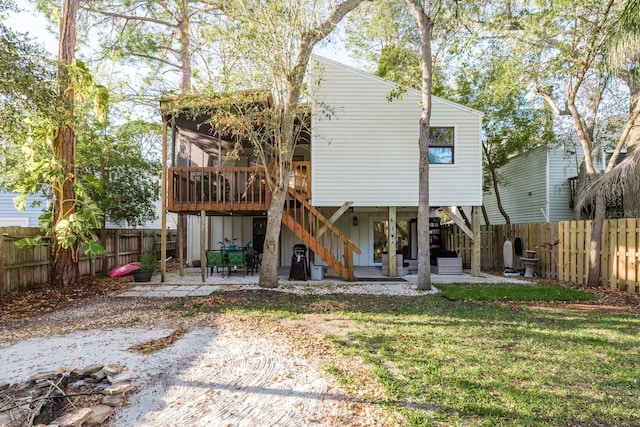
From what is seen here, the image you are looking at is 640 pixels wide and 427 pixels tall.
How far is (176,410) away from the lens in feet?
9.19

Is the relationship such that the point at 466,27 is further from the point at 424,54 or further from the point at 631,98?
the point at 631,98

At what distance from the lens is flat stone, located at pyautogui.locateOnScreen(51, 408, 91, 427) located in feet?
8.13

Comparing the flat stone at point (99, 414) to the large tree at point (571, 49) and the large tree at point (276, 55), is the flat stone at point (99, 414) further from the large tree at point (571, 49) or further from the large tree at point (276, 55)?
the large tree at point (571, 49)

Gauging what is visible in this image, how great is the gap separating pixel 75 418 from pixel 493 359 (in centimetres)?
384

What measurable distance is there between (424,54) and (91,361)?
8.37 metres

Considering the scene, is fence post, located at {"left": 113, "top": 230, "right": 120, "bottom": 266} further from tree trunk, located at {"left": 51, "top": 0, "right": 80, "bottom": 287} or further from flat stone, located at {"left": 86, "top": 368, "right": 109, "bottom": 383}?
flat stone, located at {"left": 86, "top": 368, "right": 109, "bottom": 383}

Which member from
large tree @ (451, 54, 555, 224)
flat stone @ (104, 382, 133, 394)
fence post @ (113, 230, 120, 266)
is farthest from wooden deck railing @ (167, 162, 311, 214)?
large tree @ (451, 54, 555, 224)

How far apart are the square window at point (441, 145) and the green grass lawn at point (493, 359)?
16.3ft

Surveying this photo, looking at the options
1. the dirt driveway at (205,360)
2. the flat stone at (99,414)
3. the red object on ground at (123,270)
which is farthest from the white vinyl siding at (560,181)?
the flat stone at (99,414)

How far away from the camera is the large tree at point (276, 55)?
7.47 m

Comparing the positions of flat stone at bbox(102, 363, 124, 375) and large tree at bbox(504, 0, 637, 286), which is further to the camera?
large tree at bbox(504, 0, 637, 286)

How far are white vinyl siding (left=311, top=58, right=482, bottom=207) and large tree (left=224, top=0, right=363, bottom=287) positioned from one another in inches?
84.3

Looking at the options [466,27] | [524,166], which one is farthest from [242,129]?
[524,166]

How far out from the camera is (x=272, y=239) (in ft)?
27.6
